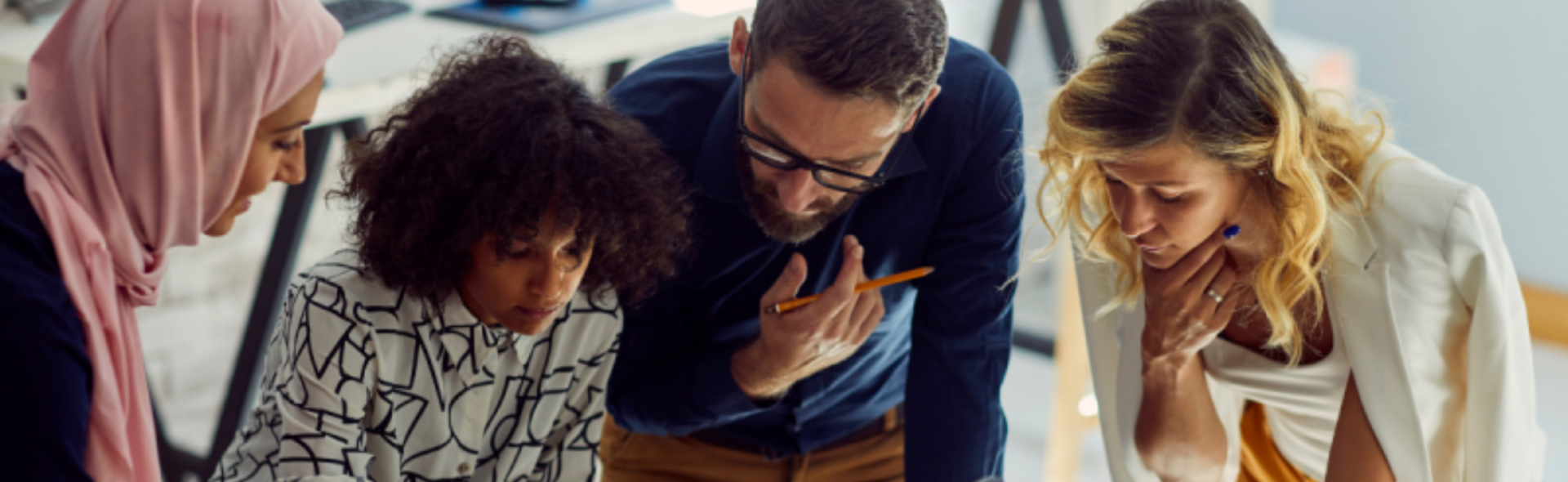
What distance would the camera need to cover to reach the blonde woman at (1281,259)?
1278 millimetres

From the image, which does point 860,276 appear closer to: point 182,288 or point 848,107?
point 848,107

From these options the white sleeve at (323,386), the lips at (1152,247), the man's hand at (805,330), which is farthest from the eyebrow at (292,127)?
the lips at (1152,247)

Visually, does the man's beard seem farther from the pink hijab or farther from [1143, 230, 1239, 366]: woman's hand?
the pink hijab

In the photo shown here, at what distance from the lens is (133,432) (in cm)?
111

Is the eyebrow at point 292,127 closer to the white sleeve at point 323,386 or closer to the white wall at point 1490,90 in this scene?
the white sleeve at point 323,386

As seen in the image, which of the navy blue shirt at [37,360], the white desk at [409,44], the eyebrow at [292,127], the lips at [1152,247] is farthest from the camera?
the white desk at [409,44]

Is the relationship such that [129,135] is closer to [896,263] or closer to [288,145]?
[288,145]

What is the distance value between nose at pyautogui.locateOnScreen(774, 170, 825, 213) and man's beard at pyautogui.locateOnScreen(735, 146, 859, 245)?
0.04m

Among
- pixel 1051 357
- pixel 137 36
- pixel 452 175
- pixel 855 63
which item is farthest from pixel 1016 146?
pixel 1051 357

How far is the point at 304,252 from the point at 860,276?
202 centimetres

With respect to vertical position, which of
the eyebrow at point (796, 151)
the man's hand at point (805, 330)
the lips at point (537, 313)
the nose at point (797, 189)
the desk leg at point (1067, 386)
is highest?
the eyebrow at point (796, 151)

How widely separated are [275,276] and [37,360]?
1326mm

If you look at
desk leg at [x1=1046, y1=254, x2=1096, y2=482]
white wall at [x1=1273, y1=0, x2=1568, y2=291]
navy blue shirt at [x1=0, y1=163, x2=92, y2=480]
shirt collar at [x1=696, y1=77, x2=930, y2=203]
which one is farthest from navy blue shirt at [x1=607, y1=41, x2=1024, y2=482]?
white wall at [x1=1273, y1=0, x2=1568, y2=291]

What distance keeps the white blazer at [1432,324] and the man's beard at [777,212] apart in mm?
566
